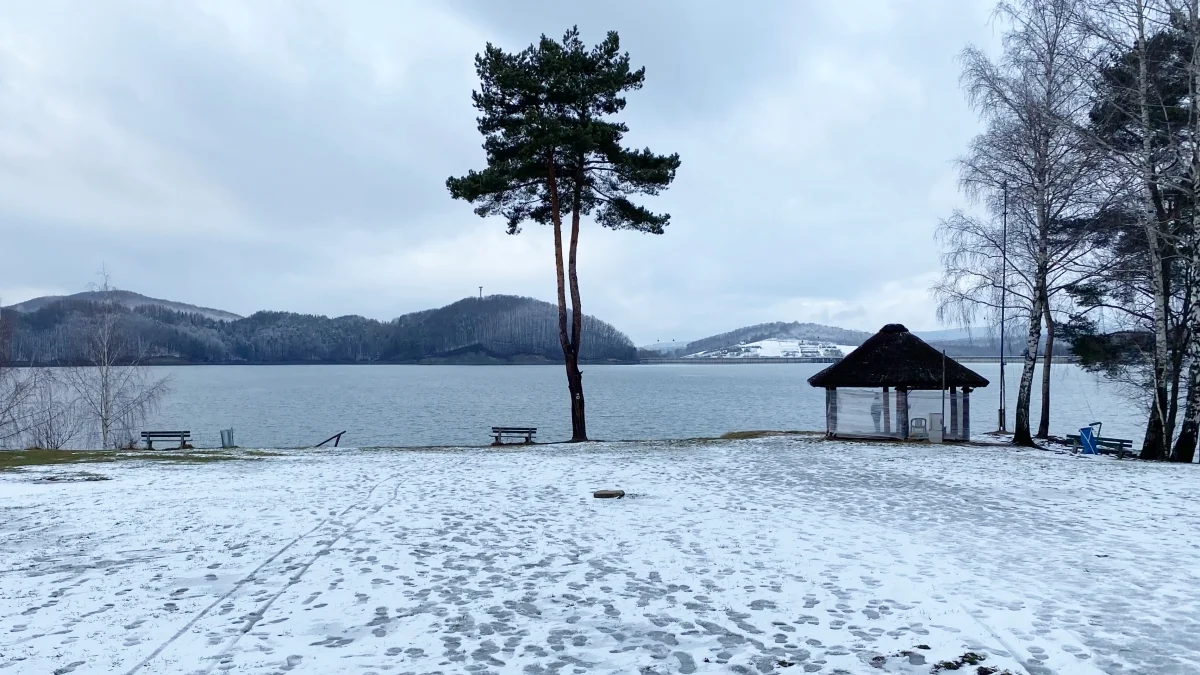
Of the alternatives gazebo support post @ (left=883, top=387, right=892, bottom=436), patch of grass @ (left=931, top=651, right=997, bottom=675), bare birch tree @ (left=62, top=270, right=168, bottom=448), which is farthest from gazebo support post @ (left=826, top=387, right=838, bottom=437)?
bare birch tree @ (left=62, top=270, right=168, bottom=448)

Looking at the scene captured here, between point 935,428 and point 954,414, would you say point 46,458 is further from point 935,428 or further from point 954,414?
point 954,414

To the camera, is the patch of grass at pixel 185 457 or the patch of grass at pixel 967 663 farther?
the patch of grass at pixel 185 457

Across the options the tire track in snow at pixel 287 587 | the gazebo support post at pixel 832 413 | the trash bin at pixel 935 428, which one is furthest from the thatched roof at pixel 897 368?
the tire track in snow at pixel 287 587

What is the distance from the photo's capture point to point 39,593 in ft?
21.4

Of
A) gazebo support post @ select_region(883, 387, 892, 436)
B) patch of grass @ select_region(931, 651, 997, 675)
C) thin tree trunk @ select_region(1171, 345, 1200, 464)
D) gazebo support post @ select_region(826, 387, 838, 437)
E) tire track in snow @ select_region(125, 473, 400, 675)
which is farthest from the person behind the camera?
gazebo support post @ select_region(826, 387, 838, 437)

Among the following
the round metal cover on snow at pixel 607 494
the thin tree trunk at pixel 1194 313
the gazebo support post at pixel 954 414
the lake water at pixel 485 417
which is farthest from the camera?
the lake water at pixel 485 417

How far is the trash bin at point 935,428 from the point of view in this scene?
21.3 metres

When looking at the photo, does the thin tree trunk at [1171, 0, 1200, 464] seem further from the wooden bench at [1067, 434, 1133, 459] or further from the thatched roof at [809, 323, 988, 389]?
the thatched roof at [809, 323, 988, 389]

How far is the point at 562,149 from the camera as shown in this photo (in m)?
21.6

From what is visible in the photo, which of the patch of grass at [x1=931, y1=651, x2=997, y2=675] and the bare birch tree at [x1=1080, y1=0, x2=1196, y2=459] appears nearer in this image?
Result: the patch of grass at [x1=931, y1=651, x2=997, y2=675]

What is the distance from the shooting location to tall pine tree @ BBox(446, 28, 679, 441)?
20625 millimetres

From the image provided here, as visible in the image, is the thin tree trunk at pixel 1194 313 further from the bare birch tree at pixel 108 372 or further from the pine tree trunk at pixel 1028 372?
the bare birch tree at pixel 108 372

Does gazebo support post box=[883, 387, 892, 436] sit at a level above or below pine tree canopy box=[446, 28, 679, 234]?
below

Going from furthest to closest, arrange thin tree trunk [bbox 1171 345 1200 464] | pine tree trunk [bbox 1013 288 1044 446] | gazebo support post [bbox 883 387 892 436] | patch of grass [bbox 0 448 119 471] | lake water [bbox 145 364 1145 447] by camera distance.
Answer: lake water [bbox 145 364 1145 447], gazebo support post [bbox 883 387 892 436], pine tree trunk [bbox 1013 288 1044 446], patch of grass [bbox 0 448 119 471], thin tree trunk [bbox 1171 345 1200 464]
